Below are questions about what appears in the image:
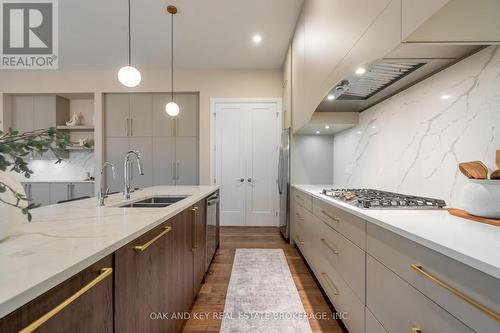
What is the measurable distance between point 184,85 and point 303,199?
10.3 ft

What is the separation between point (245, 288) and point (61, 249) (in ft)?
5.44

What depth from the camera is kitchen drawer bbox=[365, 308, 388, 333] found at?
40.3 inches

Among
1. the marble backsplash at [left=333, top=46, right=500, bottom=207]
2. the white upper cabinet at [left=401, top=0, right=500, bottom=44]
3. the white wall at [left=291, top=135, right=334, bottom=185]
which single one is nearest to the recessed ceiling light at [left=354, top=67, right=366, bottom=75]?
Answer: the white upper cabinet at [left=401, top=0, right=500, bottom=44]

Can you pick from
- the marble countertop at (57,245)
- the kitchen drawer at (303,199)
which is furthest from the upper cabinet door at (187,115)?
the marble countertop at (57,245)

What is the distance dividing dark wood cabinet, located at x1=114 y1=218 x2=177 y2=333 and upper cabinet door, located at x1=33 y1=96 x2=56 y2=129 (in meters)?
4.73

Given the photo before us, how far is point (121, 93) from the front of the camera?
4332 mm

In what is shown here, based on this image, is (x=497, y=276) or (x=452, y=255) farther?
(x=452, y=255)

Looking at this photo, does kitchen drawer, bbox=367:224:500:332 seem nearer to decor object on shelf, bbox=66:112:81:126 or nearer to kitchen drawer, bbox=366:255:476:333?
kitchen drawer, bbox=366:255:476:333

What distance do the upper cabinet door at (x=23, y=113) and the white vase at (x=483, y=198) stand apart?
615cm

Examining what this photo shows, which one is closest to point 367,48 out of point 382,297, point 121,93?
point 382,297

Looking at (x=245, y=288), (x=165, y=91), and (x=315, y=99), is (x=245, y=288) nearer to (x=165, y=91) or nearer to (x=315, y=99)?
(x=315, y=99)

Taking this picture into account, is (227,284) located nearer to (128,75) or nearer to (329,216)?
(329,216)

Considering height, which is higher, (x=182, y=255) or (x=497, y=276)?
(x=497, y=276)

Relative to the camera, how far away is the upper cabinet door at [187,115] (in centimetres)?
430
